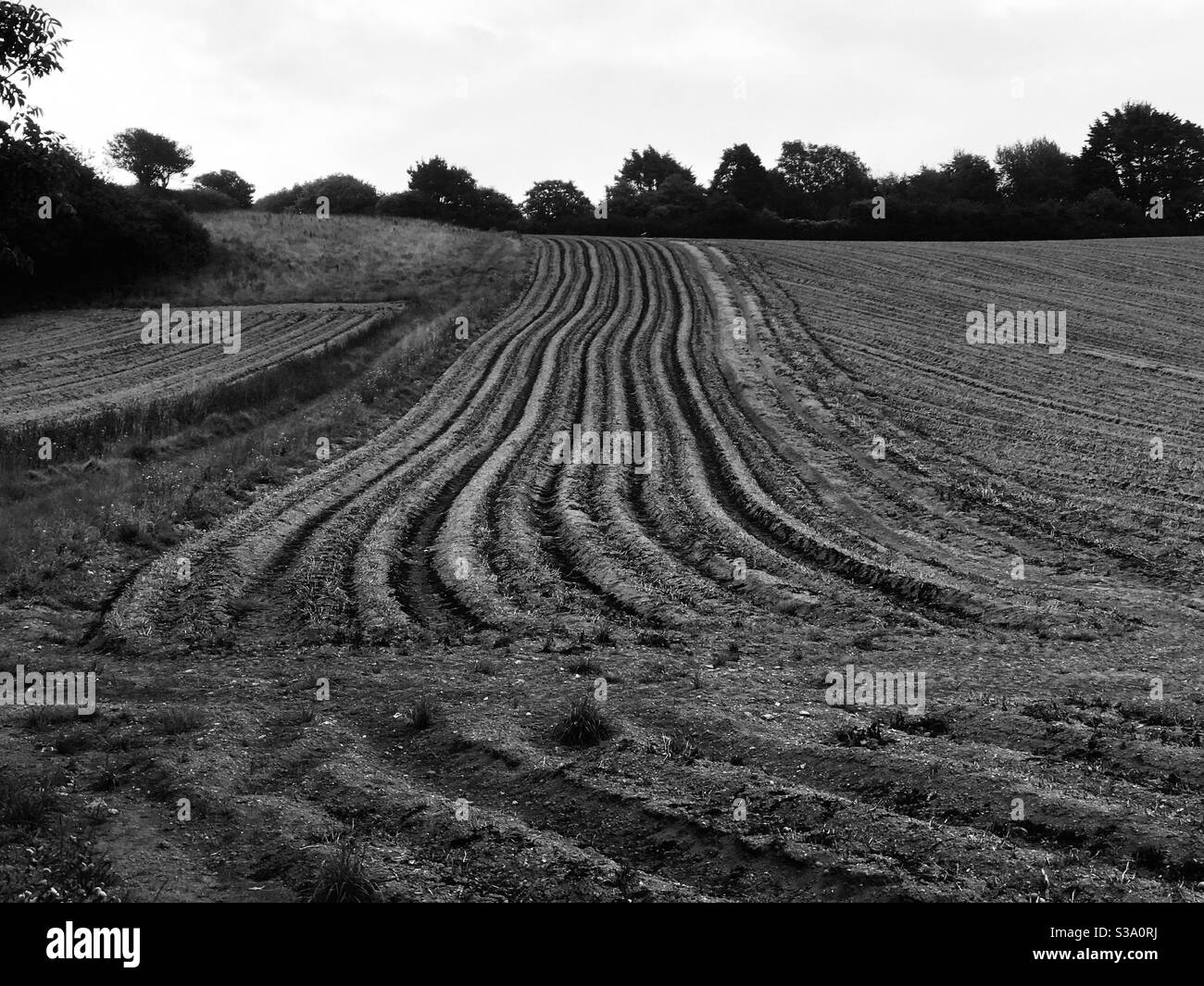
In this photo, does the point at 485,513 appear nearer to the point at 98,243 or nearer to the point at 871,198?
the point at 98,243

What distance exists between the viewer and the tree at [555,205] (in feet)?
242

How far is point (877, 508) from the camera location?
16.3 meters

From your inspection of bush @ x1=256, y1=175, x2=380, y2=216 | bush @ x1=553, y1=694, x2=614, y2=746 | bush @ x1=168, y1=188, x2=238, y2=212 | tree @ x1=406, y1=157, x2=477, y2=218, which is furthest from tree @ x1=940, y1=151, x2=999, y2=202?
bush @ x1=553, y1=694, x2=614, y2=746

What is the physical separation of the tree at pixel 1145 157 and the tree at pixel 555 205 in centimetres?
3838

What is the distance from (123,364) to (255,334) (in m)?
5.95

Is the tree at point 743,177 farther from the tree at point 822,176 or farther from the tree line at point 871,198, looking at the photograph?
the tree at point 822,176

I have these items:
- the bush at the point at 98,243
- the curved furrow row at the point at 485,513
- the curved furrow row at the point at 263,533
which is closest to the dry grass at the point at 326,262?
the bush at the point at 98,243

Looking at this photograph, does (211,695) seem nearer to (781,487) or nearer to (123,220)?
(781,487)

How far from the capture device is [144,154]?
290 feet

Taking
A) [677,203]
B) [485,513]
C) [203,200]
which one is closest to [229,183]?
[203,200]

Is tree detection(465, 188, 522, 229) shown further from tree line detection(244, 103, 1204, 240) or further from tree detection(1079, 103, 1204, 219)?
tree detection(1079, 103, 1204, 219)

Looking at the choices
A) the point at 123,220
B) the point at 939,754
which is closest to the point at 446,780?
the point at 939,754
